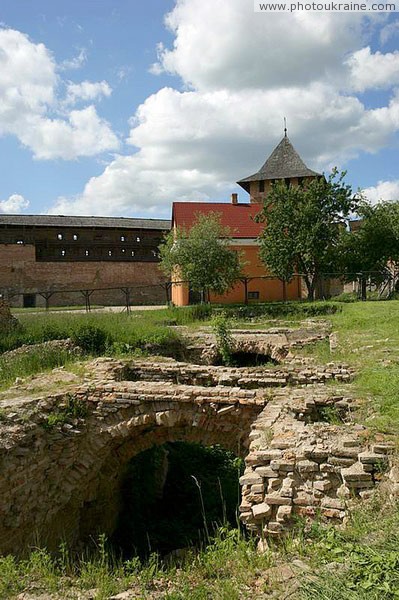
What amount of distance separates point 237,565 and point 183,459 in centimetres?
787

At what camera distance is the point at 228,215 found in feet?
99.2

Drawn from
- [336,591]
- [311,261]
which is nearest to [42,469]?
[336,591]

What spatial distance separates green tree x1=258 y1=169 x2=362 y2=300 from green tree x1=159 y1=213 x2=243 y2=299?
2.47 meters

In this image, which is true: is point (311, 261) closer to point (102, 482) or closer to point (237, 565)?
point (102, 482)

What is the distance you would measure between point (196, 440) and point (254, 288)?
19.9 m

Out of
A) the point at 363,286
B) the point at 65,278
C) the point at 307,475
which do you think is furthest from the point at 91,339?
the point at 65,278

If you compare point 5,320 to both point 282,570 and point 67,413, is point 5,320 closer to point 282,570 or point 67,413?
point 67,413

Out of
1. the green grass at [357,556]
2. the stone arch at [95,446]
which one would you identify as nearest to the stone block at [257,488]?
the green grass at [357,556]

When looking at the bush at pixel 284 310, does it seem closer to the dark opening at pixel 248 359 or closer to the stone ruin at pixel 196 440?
the dark opening at pixel 248 359

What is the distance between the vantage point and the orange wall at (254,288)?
2672cm

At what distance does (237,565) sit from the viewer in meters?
3.93

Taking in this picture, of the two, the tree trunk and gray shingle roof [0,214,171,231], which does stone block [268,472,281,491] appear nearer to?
the tree trunk

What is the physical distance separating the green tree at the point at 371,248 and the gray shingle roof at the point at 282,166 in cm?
792

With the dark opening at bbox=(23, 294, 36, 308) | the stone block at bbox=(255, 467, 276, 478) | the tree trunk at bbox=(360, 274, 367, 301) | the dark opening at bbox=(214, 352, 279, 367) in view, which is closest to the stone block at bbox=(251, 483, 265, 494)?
the stone block at bbox=(255, 467, 276, 478)
